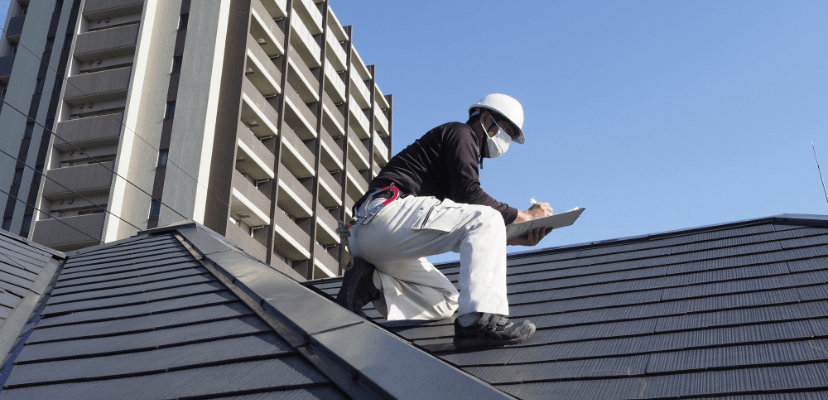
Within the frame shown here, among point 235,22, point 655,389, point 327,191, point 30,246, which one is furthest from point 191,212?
point 655,389

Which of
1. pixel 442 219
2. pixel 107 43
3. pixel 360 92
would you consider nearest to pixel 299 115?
pixel 107 43

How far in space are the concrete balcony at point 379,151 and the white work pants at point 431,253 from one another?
45454 mm

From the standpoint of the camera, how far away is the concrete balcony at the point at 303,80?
37025 millimetres

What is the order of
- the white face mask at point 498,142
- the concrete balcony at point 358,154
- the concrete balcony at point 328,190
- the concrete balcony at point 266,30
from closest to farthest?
the white face mask at point 498,142, the concrete balcony at point 266,30, the concrete balcony at point 328,190, the concrete balcony at point 358,154

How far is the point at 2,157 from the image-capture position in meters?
30.9

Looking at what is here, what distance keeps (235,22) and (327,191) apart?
11.5 meters

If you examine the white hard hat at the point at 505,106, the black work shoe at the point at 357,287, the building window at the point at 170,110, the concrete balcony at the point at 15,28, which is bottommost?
the black work shoe at the point at 357,287

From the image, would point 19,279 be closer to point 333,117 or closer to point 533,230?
point 533,230

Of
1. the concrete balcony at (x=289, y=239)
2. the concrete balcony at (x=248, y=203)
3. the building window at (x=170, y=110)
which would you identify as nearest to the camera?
the concrete balcony at (x=248, y=203)

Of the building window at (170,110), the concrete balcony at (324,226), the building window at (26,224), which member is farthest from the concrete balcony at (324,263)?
the building window at (26,224)

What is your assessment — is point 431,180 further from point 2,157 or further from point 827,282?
point 2,157

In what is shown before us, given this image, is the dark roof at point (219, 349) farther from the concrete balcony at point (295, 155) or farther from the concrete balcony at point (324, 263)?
the concrete balcony at point (324, 263)

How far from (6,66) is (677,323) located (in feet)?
127

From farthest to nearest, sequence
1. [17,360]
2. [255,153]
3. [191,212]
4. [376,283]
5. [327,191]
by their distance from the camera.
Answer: [327,191]
[255,153]
[191,212]
[376,283]
[17,360]
